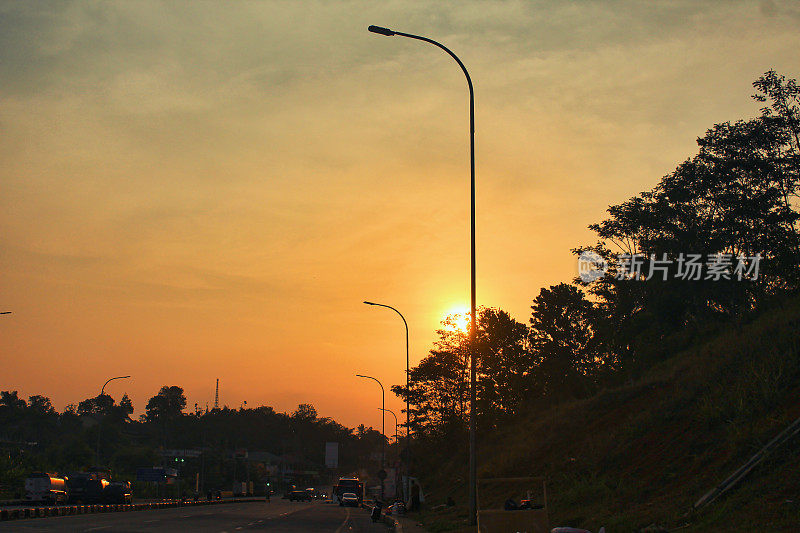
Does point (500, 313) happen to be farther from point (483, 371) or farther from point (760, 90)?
point (760, 90)

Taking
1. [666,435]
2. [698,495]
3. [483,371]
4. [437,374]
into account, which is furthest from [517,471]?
[437,374]

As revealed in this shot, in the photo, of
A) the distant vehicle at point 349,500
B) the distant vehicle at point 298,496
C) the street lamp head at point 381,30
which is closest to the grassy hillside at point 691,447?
the street lamp head at point 381,30

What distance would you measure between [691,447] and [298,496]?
78724 mm

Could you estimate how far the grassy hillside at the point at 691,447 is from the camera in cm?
1919

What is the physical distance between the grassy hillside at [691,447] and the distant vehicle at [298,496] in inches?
2259

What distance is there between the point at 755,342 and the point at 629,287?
33.0 m

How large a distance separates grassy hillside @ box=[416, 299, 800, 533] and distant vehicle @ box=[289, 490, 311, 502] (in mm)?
57369

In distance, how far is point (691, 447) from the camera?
26.2 metres

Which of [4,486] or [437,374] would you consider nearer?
[4,486]

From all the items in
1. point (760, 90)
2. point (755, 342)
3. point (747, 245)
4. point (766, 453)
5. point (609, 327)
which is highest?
point (760, 90)

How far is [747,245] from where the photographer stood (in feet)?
172

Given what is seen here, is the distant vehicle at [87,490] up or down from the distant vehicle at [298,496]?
up

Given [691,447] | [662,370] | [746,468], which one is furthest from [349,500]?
[746,468]

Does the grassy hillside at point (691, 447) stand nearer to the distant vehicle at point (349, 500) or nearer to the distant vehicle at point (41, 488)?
the distant vehicle at point (41, 488)
